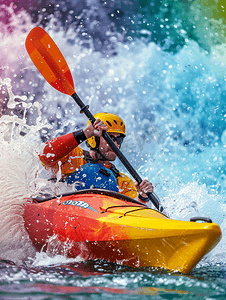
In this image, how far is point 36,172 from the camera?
197 cm

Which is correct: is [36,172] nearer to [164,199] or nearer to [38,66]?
[38,66]

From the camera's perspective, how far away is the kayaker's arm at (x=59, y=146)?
1.94 meters

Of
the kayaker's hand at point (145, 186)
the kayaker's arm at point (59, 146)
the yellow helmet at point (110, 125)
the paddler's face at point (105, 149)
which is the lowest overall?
the kayaker's hand at point (145, 186)

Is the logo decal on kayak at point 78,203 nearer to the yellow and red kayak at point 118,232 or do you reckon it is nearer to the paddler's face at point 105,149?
the yellow and red kayak at point 118,232

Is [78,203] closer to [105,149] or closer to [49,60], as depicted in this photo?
[105,149]

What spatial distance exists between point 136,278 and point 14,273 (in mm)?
456

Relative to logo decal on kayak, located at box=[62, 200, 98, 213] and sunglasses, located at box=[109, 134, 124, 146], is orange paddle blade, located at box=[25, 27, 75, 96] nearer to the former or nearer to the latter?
sunglasses, located at box=[109, 134, 124, 146]

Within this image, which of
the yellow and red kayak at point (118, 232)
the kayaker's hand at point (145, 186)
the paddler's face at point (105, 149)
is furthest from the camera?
the paddler's face at point (105, 149)

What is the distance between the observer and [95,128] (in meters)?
2.05

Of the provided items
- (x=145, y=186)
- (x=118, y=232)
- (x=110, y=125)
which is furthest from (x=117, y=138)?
(x=118, y=232)

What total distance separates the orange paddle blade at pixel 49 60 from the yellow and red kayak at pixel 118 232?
1070 millimetres

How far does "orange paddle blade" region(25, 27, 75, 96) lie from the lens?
7.81ft

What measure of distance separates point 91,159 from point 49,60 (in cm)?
95

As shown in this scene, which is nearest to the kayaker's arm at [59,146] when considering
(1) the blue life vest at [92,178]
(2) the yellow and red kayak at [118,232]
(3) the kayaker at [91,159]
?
(3) the kayaker at [91,159]
